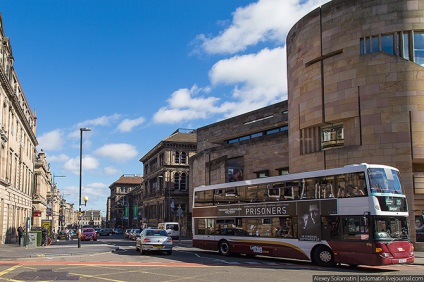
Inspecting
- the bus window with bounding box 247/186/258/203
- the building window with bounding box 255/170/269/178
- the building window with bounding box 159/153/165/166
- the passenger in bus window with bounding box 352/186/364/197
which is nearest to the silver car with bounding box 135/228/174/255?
the bus window with bounding box 247/186/258/203

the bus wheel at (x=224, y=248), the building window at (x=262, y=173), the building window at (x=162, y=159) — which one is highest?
the building window at (x=162, y=159)

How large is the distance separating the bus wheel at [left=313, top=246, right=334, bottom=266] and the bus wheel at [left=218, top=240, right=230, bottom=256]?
20.8 ft

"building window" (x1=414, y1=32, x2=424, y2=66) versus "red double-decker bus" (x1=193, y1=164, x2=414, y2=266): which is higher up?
"building window" (x1=414, y1=32, x2=424, y2=66)

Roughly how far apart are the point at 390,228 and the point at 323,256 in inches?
120

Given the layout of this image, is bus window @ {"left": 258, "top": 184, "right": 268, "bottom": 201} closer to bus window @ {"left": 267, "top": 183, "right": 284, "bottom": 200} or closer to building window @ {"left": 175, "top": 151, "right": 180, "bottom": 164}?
bus window @ {"left": 267, "top": 183, "right": 284, "bottom": 200}

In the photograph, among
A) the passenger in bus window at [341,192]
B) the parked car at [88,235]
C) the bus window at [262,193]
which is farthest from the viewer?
the parked car at [88,235]

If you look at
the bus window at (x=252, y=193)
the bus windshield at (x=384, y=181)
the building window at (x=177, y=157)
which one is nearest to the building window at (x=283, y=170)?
the bus window at (x=252, y=193)

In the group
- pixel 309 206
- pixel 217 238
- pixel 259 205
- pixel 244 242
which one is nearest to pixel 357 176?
pixel 309 206

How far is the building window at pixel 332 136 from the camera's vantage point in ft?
94.3

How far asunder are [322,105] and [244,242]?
11.7 metres

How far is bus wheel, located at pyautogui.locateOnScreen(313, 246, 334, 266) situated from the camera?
17.7m

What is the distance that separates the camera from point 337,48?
28.6 metres

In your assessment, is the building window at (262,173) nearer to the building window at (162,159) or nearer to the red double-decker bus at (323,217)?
the red double-decker bus at (323,217)

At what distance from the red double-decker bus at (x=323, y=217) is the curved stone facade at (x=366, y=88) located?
29.1 ft
